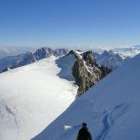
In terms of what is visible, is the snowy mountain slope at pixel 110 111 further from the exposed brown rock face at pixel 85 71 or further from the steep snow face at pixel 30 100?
the exposed brown rock face at pixel 85 71

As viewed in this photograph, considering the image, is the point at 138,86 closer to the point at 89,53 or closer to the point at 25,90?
the point at 25,90

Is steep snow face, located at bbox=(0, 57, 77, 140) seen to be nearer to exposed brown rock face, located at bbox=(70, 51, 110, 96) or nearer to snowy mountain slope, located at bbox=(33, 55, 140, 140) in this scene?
exposed brown rock face, located at bbox=(70, 51, 110, 96)

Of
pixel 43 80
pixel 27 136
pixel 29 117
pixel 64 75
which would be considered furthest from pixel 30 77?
pixel 27 136

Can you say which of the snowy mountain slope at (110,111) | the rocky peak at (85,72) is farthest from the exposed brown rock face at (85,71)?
the snowy mountain slope at (110,111)

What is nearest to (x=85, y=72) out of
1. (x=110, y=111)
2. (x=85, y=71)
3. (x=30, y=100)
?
(x=85, y=71)

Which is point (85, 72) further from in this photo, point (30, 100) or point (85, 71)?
point (30, 100)

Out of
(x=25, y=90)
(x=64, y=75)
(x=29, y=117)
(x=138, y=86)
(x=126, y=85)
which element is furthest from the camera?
(x=64, y=75)

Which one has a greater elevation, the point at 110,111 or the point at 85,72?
the point at 110,111
